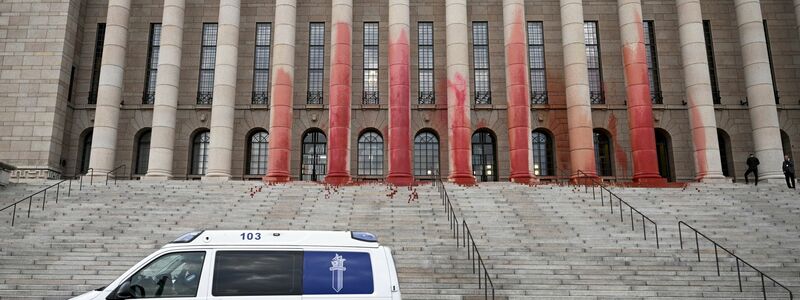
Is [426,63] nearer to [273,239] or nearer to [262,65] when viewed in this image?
[262,65]

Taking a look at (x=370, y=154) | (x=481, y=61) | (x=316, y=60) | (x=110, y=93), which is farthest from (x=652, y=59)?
(x=110, y=93)

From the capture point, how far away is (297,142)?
113ft

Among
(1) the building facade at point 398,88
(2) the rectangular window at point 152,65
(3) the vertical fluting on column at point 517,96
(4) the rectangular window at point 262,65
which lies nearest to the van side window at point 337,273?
(1) the building facade at point 398,88

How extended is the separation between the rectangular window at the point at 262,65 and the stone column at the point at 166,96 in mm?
5889

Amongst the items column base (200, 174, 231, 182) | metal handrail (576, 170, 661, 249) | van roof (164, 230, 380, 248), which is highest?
column base (200, 174, 231, 182)

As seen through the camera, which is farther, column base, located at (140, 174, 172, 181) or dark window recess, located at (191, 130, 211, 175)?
dark window recess, located at (191, 130, 211, 175)

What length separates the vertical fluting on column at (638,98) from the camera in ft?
94.4

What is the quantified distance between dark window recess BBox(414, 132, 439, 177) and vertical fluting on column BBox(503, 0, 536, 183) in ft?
21.0

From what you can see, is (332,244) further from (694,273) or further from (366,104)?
(366,104)

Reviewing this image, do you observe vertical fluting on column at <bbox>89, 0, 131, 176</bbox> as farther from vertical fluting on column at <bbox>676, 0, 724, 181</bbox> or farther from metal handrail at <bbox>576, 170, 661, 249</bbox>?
vertical fluting on column at <bbox>676, 0, 724, 181</bbox>

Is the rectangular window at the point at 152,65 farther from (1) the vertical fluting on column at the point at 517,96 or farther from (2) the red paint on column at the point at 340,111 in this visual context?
(1) the vertical fluting on column at the point at 517,96

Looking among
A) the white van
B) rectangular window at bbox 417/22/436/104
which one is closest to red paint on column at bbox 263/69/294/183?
rectangular window at bbox 417/22/436/104

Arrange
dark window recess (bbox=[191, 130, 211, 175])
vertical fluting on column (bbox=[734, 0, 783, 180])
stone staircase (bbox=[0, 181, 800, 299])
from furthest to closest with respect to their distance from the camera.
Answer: dark window recess (bbox=[191, 130, 211, 175]), vertical fluting on column (bbox=[734, 0, 783, 180]), stone staircase (bbox=[0, 181, 800, 299])

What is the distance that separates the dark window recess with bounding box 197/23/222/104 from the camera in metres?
35.2
